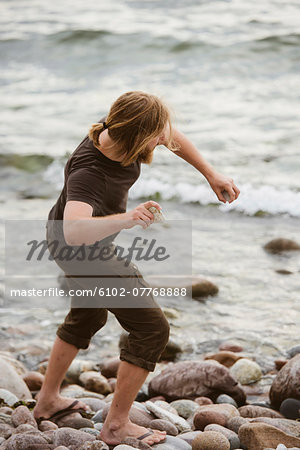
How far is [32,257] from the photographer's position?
6.66 metres

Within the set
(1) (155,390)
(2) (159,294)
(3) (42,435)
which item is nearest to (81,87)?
(2) (159,294)

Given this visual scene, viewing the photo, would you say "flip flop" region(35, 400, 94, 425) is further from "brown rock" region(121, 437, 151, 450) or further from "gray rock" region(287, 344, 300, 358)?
"gray rock" region(287, 344, 300, 358)

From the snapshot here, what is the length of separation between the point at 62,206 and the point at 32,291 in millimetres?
2720

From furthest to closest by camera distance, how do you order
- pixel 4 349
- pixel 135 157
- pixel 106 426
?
pixel 4 349 → pixel 106 426 → pixel 135 157

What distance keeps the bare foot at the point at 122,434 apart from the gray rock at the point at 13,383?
34.6 inches

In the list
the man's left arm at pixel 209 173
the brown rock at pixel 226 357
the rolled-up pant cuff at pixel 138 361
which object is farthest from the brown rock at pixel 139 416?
the man's left arm at pixel 209 173

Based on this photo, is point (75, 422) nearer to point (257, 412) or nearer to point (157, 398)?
point (157, 398)

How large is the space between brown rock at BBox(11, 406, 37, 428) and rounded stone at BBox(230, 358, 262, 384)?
1541 millimetres

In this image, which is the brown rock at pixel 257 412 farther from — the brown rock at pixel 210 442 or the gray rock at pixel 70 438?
the gray rock at pixel 70 438

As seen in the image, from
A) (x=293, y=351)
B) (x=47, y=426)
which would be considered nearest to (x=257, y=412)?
(x=293, y=351)

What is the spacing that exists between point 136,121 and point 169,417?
1.74 metres

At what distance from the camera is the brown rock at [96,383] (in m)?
4.44

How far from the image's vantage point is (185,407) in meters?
3.99

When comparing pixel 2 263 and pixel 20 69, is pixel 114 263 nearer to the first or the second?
pixel 2 263
